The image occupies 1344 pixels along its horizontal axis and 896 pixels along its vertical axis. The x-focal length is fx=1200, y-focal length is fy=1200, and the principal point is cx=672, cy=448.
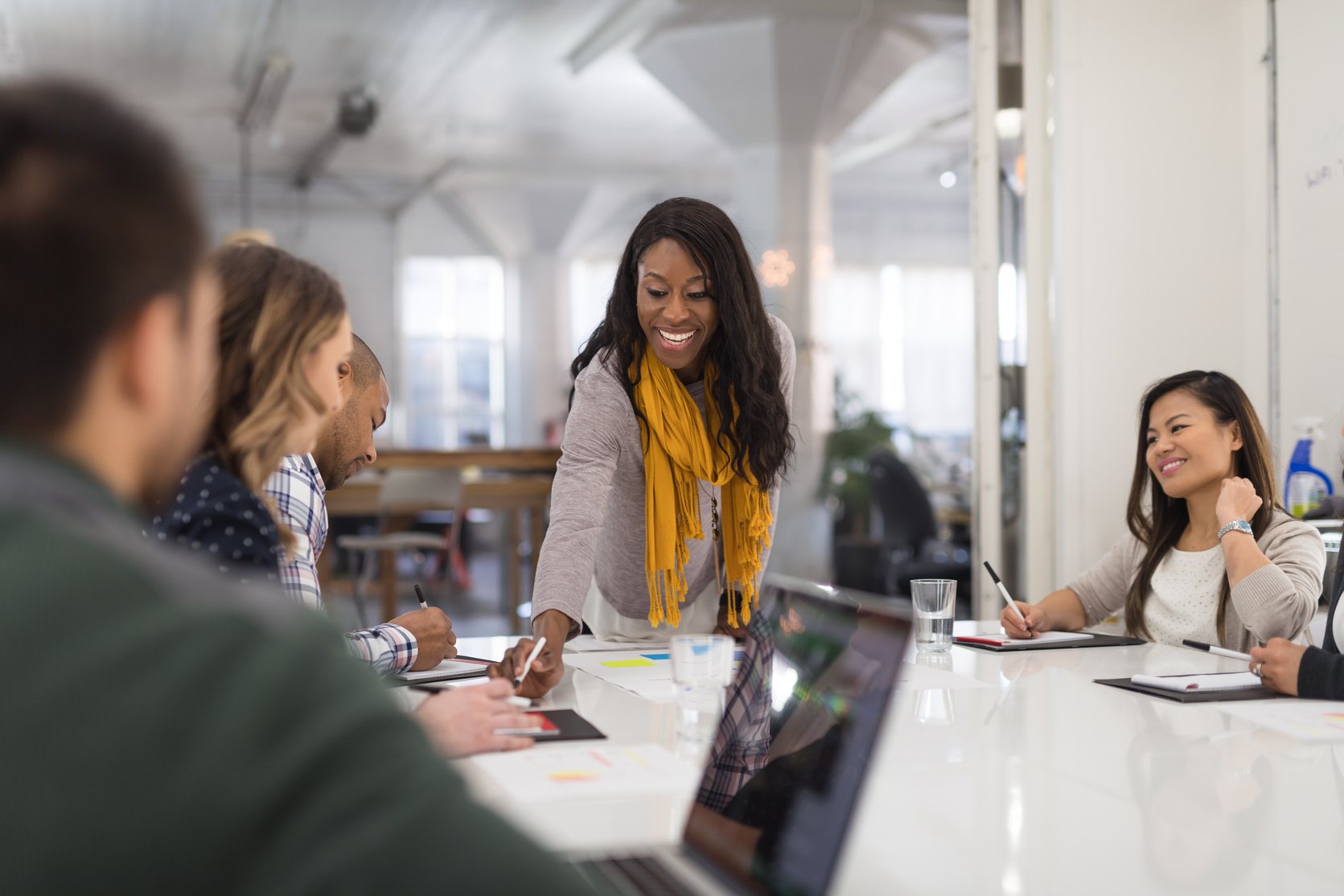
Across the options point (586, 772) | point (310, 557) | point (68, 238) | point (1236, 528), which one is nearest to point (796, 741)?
point (586, 772)

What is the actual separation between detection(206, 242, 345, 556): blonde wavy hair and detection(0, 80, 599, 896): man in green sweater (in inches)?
25.0

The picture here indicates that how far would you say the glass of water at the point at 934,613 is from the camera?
185 cm

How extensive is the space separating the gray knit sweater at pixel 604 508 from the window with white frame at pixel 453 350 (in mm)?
10747

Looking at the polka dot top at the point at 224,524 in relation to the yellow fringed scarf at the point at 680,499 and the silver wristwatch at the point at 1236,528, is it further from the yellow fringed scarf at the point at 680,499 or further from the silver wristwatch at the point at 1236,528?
the silver wristwatch at the point at 1236,528

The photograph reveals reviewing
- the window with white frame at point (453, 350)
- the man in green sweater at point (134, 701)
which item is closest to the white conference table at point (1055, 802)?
the man in green sweater at point (134, 701)

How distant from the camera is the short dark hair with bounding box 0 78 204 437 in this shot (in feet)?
1.33

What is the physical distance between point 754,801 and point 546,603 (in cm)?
88

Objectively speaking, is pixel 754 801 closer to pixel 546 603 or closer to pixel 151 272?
pixel 151 272

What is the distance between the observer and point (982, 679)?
162 centimetres

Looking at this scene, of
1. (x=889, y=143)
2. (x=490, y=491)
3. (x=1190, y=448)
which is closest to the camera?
(x=1190, y=448)

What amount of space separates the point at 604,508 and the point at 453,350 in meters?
11.2

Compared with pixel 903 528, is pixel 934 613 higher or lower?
higher

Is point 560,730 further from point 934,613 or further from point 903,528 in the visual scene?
point 903,528

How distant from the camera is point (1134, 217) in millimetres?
3695
